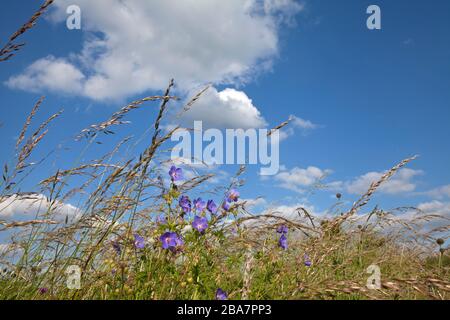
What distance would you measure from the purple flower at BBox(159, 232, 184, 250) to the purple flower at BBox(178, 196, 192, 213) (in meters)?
0.31

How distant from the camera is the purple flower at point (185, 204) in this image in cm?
300

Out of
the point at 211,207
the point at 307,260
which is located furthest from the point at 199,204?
the point at 307,260

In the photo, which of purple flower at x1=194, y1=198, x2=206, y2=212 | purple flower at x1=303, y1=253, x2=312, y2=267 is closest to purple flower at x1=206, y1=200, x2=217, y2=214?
purple flower at x1=194, y1=198, x2=206, y2=212

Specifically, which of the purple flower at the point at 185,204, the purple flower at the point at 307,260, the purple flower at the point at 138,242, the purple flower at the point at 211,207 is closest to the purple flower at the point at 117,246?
the purple flower at the point at 138,242

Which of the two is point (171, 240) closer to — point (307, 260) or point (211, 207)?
point (211, 207)

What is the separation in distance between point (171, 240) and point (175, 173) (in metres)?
0.64

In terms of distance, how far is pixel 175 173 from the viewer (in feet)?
10.4

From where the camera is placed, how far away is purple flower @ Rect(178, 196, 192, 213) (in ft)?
9.86

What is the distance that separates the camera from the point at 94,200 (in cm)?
289

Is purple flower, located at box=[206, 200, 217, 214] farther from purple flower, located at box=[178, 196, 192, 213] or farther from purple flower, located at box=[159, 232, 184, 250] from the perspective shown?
purple flower, located at box=[159, 232, 184, 250]
